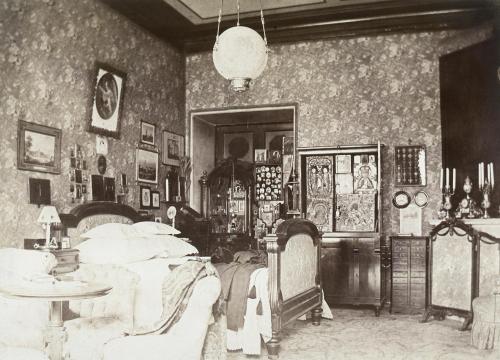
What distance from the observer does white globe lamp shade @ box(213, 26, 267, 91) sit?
14.7ft

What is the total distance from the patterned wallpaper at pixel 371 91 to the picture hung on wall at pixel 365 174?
0.22 m

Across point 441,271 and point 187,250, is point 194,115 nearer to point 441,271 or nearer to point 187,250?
point 187,250

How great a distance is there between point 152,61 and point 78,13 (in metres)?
1.77

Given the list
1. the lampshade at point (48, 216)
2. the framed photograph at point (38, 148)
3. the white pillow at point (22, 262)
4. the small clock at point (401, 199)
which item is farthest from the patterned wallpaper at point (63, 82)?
the small clock at point (401, 199)

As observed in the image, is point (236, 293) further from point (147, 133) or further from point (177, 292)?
point (147, 133)

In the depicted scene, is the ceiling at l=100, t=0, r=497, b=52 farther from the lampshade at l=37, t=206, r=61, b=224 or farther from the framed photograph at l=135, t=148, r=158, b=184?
the lampshade at l=37, t=206, r=61, b=224

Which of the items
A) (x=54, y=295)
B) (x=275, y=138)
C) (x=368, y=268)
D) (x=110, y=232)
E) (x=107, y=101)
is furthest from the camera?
(x=275, y=138)

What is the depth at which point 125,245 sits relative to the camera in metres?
5.19

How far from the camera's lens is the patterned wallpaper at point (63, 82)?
5090 millimetres

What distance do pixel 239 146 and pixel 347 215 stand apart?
285cm

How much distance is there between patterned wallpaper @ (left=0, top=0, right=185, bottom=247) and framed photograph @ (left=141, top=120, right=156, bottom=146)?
0.31ft

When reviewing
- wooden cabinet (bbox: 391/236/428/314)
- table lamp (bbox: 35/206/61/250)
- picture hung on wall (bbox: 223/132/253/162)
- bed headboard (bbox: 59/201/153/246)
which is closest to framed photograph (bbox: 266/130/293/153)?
picture hung on wall (bbox: 223/132/253/162)

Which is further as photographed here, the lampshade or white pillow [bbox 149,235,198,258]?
white pillow [bbox 149,235,198,258]

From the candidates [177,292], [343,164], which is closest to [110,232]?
[177,292]
